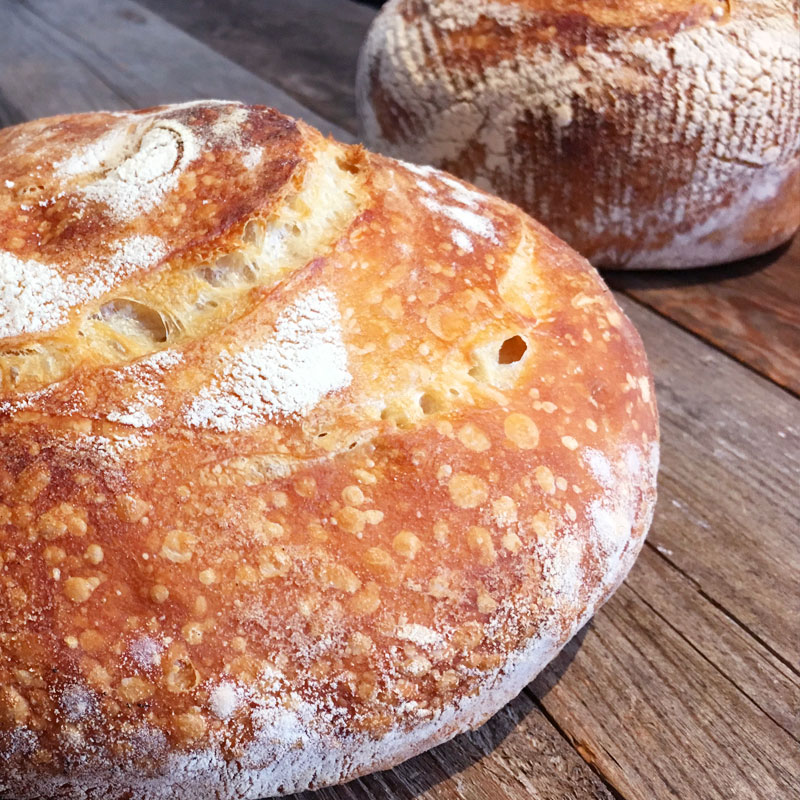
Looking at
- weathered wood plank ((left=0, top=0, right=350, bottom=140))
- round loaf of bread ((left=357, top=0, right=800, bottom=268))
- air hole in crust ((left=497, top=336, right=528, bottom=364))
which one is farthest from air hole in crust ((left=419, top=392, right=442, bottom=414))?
weathered wood plank ((left=0, top=0, right=350, bottom=140))

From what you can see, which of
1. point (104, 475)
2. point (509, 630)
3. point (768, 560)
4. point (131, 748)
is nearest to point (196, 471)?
point (104, 475)

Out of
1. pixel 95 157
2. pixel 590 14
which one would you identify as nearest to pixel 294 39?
pixel 590 14

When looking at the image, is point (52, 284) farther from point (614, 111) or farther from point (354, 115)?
point (354, 115)

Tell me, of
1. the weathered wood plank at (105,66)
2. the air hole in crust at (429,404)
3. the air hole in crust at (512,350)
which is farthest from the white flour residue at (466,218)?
the weathered wood plank at (105,66)

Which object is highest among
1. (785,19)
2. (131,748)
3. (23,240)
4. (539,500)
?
(785,19)

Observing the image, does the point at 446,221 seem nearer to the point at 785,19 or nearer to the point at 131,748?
the point at 131,748

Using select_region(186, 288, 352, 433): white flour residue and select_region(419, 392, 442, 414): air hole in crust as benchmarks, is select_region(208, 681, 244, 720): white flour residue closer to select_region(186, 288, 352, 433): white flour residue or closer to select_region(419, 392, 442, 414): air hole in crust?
select_region(186, 288, 352, 433): white flour residue

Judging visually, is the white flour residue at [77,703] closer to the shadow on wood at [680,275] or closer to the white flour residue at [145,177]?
the white flour residue at [145,177]

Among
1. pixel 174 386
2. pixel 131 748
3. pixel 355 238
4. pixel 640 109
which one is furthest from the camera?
pixel 640 109
